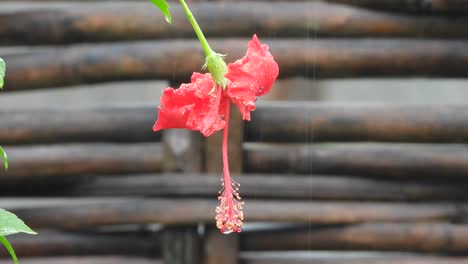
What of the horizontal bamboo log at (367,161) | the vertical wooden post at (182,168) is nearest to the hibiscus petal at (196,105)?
the vertical wooden post at (182,168)

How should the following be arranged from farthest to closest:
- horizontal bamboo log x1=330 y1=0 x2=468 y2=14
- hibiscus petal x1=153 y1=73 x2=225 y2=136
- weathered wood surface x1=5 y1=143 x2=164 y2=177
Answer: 1. weathered wood surface x1=5 y1=143 x2=164 y2=177
2. horizontal bamboo log x1=330 y1=0 x2=468 y2=14
3. hibiscus petal x1=153 y1=73 x2=225 y2=136

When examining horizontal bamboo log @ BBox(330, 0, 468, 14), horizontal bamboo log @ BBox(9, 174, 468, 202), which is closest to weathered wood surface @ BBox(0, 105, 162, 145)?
horizontal bamboo log @ BBox(9, 174, 468, 202)

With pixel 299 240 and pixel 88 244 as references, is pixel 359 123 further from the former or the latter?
pixel 88 244

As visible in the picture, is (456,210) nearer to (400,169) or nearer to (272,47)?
(400,169)

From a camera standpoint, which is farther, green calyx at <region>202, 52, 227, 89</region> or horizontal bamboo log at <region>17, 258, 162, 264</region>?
horizontal bamboo log at <region>17, 258, 162, 264</region>

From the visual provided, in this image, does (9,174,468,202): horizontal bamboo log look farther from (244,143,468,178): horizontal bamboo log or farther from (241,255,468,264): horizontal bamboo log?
(241,255,468,264): horizontal bamboo log

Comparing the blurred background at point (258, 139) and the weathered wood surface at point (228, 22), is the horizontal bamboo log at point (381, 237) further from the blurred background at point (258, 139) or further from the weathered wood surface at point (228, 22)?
the weathered wood surface at point (228, 22)

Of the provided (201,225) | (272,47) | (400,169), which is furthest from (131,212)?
(400,169)
